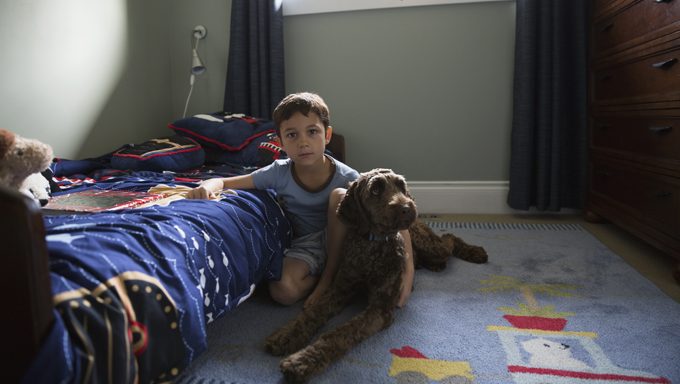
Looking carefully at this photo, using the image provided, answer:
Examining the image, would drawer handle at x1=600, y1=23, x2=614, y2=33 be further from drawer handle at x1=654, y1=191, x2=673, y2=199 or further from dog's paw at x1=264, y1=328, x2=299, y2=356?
dog's paw at x1=264, y1=328, x2=299, y2=356

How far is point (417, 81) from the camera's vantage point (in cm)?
268

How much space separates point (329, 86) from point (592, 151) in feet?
4.58

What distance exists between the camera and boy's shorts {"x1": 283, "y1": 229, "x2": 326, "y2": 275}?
1.52m

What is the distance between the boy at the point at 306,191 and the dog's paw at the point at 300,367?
0.33 m

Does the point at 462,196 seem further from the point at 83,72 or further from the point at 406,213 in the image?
the point at 83,72

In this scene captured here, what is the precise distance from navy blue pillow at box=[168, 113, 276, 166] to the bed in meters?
0.83

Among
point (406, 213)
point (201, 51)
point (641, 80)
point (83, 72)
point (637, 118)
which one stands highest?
point (201, 51)

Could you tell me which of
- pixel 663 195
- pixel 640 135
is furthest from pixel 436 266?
pixel 640 135

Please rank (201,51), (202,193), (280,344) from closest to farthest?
(280,344) < (202,193) < (201,51)

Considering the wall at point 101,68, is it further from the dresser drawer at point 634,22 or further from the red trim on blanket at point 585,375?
the dresser drawer at point 634,22

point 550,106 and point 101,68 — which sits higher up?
point 101,68

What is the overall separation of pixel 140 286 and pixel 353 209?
1.95 feet

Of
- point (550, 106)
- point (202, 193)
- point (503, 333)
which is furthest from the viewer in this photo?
point (550, 106)

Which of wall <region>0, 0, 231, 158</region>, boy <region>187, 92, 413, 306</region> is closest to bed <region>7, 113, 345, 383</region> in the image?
boy <region>187, 92, 413, 306</region>
